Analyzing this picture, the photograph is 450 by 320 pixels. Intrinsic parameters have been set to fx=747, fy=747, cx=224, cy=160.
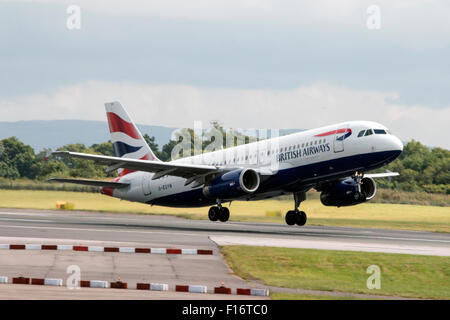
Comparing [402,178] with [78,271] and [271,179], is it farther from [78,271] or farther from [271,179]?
[78,271]

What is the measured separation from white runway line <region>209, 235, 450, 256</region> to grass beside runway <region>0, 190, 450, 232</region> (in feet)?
45.7

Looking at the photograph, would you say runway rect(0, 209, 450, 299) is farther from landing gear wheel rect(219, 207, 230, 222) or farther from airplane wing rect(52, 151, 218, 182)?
landing gear wheel rect(219, 207, 230, 222)

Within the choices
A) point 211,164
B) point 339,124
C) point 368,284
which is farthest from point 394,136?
point 368,284

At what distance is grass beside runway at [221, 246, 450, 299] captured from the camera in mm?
20812

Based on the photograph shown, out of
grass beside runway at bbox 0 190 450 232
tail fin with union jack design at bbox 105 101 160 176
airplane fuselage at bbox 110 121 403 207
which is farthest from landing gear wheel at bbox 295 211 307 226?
tail fin with union jack design at bbox 105 101 160 176

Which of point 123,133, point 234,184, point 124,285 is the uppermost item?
point 123,133

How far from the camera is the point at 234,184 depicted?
40.1 metres

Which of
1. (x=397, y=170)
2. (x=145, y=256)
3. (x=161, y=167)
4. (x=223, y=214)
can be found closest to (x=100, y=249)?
(x=145, y=256)

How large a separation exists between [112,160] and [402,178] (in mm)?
57259

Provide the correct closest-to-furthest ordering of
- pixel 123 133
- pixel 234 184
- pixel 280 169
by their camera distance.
→ 1. pixel 234 184
2. pixel 280 169
3. pixel 123 133

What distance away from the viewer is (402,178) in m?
90.9

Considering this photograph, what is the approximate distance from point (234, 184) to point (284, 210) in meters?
9.95

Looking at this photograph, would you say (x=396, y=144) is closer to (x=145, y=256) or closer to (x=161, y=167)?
(x=161, y=167)

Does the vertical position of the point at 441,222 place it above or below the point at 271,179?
below
